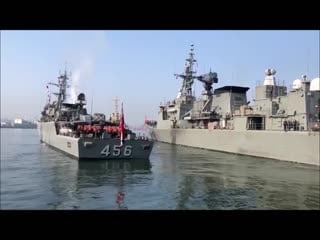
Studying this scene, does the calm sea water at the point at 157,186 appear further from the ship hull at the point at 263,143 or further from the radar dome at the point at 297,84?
the radar dome at the point at 297,84

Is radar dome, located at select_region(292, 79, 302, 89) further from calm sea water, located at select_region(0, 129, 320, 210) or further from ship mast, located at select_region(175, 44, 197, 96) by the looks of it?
ship mast, located at select_region(175, 44, 197, 96)

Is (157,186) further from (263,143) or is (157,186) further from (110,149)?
(263,143)

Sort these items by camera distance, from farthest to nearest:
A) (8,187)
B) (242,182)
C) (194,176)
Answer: (194,176) → (242,182) → (8,187)

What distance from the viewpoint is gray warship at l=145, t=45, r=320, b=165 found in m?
26.8

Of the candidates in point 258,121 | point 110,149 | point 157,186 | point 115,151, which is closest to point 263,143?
point 258,121

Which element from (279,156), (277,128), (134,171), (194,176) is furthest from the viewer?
(277,128)

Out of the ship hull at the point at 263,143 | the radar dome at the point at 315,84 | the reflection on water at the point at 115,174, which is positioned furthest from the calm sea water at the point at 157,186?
the radar dome at the point at 315,84

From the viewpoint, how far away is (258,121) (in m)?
33.6

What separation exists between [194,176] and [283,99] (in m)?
15.4

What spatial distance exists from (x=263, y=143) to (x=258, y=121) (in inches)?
160
